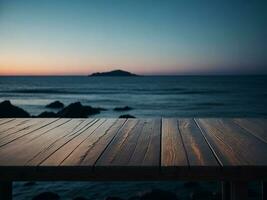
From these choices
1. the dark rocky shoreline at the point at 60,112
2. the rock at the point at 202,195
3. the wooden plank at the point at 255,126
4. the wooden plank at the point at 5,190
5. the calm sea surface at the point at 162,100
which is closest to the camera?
the wooden plank at the point at 5,190

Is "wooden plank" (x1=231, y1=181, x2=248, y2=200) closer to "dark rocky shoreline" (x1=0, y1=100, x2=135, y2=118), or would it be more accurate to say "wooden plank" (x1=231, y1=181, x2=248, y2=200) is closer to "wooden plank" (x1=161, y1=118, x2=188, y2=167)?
"wooden plank" (x1=161, y1=118, x2=188, y2=167)

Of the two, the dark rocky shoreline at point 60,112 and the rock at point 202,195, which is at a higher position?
the dark rocky shoreline at point 60,112

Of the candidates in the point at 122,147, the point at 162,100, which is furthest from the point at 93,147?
the point at 162,100

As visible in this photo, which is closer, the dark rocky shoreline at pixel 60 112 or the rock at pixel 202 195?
the rock at pixel 202 195

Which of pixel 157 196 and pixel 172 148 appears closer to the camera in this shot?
pixel 172 148

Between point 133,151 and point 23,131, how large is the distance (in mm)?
1494

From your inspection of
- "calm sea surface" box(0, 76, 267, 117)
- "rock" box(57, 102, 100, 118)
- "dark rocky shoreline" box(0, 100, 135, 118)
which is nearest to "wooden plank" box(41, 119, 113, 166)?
"dark rocky shoreline" box(0, 100, 135, 118)

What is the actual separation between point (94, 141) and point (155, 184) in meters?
6.66

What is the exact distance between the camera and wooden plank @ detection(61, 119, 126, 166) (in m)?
2.14

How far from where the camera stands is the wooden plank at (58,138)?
2254 millimetres

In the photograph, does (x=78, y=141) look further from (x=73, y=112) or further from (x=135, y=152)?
(x=73, y=112)

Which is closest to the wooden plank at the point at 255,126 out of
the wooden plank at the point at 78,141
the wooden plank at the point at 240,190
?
the wooden plank at the point at 240,190

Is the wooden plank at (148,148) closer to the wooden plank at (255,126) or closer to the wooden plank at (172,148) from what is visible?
the wooden plank at (172,148)

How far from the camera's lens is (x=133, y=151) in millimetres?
2424
